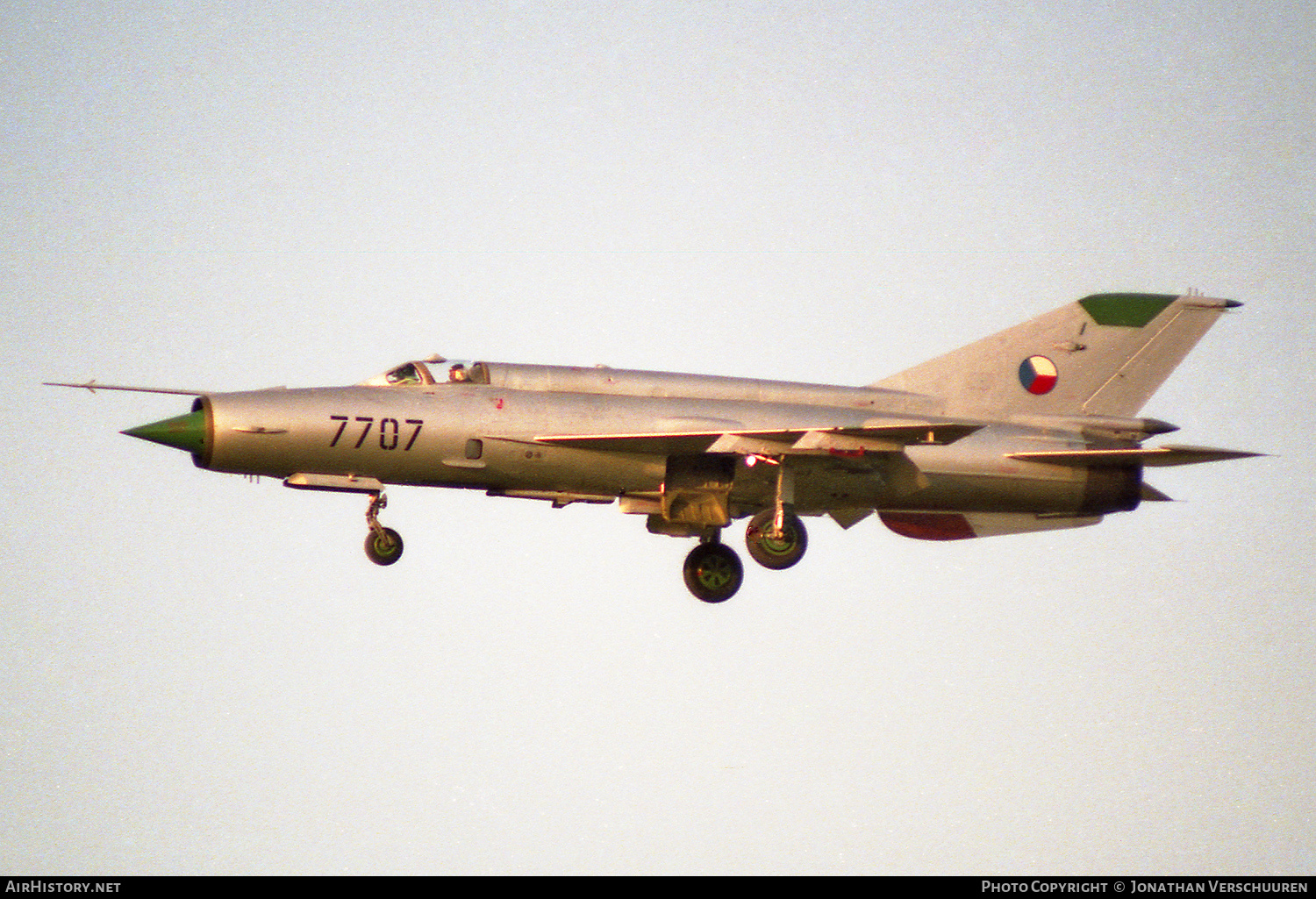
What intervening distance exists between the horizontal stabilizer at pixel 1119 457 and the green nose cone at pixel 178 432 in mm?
11073

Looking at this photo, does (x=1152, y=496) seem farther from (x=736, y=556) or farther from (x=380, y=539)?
(x=380, y=539)

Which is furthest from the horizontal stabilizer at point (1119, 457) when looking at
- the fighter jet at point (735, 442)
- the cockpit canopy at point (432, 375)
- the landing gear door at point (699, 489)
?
the cockpit canopy at point (432, 375)

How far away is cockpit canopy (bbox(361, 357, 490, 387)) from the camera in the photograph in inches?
802

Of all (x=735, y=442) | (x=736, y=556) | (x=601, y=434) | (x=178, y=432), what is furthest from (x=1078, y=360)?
(x=178, y=432)

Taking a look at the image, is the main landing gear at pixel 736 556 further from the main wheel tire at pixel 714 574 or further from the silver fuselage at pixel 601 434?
the silver fuselage at pixel 601 434

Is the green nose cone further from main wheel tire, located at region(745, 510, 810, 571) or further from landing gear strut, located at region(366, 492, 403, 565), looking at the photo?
main wheel tire, located at region(745, 510, 810, 571)

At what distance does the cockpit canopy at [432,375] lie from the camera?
2038 centimetres

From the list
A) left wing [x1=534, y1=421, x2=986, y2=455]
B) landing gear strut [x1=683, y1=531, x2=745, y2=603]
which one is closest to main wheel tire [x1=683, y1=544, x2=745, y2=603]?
landing gear strut [x1=683, y1=531, x2=745, y2=603]

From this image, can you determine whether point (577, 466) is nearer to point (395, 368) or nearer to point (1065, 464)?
point (395, 368)

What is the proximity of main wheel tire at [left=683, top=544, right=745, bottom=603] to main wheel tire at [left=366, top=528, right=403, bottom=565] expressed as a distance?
166 inches

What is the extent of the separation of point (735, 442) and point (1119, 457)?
5.77 meters
